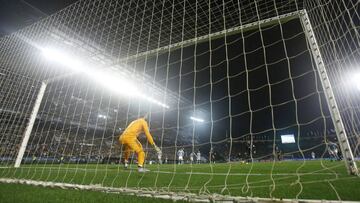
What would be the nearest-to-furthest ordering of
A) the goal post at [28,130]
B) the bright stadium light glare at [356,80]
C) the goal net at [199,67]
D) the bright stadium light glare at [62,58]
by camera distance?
1. the goal net at [199,67]
2. the bright stadium light glare at [356,80]
3. the goal post at [28,130]
4. the bright stadium light glare at [62,58]

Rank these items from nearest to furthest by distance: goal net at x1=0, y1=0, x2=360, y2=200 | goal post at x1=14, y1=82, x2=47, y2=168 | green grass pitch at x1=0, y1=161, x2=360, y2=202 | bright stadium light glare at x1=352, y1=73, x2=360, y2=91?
1. green grass pitch at x1=0, y1=161, x2=360, y2=202
2. goal net at x1=0, y1=0, x2=360, y2=200
3. bright stadium light glare at x1=352, y1=73, x2=360, y2=91
4. goal post at x1=14, y1=82, x2=47, y2=168

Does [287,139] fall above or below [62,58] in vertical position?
above

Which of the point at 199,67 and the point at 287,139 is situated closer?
the point at 199,67

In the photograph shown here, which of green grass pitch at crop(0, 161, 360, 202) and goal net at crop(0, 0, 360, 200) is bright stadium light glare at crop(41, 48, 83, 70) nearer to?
goal net at crop(0, 0, 360, 200)

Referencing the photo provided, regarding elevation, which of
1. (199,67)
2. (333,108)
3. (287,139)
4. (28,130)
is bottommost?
(333,108)

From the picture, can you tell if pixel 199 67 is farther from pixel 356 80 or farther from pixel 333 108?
pixel 333 108

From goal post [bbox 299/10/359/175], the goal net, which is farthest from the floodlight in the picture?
goal post [bbox 299/10/359/175]

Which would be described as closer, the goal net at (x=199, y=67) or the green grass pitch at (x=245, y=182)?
the green grass pitch at (x=245, y=182)

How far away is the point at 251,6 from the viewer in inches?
236

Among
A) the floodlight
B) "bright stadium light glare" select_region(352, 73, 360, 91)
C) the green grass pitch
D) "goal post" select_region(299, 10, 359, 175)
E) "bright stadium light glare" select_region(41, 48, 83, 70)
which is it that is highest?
the floodlight

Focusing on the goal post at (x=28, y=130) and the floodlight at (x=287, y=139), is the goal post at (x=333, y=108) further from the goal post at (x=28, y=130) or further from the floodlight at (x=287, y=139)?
the floodlight at (x=287, y=139)

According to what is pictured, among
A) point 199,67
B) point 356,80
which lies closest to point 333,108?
point 356,80

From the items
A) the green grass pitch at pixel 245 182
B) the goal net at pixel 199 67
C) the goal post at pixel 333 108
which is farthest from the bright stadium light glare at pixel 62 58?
the goal post at pixel 333 108

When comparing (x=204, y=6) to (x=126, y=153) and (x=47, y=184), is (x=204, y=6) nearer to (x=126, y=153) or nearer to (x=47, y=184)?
(x=126, y=153)
